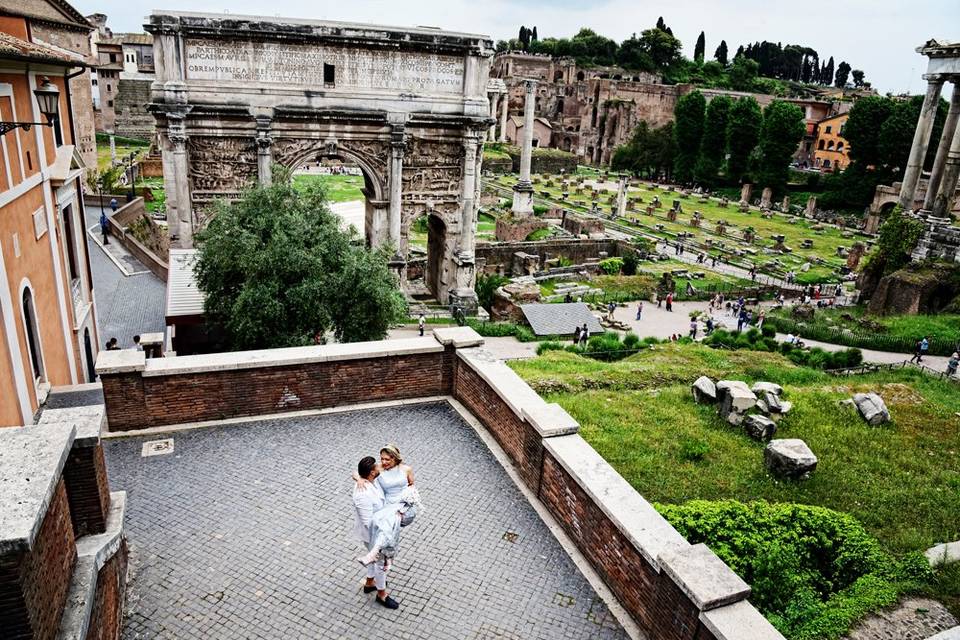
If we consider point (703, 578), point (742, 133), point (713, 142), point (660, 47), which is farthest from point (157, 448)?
point (660, 47)

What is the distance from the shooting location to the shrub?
129 feet

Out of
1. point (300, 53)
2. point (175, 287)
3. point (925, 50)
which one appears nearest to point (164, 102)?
point (300, 53)

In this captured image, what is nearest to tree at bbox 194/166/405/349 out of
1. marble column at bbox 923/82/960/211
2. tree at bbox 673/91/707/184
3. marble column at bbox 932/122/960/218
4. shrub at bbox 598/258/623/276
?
shrub at bbox 598/258/623/276

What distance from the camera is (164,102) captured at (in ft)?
71.6

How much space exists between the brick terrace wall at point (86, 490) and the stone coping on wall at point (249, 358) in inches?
120

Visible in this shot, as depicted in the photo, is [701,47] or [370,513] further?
[701,47]

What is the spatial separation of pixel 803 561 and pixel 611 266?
31.2 metres

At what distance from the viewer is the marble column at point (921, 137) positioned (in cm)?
3331

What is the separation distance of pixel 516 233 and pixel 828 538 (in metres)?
38.3

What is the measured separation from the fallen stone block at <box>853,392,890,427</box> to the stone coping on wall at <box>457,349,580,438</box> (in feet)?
28.9

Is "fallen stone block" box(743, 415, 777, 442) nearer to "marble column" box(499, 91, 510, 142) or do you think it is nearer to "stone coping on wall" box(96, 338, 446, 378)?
"stone coping on wall" box(96, 338, 446, 378)

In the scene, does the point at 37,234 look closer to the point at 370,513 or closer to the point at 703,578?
the point at 370,513

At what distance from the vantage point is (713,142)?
243 feet

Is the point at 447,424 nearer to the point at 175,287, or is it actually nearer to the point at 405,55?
the point at 175,287
